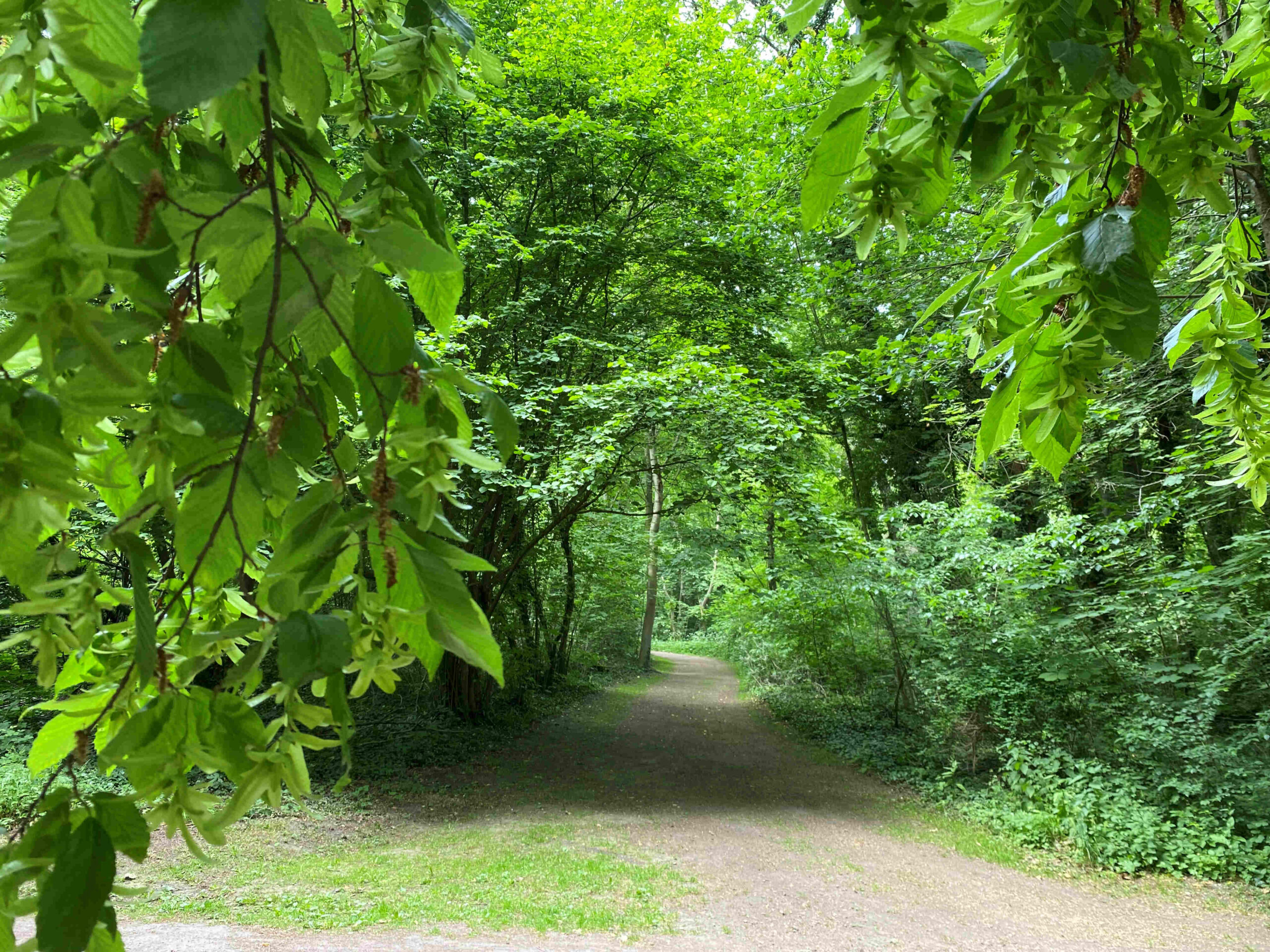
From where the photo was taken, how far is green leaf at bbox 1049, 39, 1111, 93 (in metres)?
0.74

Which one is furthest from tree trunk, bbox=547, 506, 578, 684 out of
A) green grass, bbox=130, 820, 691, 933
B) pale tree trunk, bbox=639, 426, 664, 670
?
green grass, bbox=130, 820, 691, 933

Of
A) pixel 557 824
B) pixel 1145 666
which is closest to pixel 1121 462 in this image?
pixel 1145 666

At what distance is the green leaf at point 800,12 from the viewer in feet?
2.78

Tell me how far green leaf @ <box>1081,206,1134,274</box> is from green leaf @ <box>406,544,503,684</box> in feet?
2.33

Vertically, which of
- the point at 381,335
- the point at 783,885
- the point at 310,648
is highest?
the point at 381,335

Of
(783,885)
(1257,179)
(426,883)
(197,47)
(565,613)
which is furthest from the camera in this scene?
(565,613)

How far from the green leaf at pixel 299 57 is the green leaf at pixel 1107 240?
0.77 m

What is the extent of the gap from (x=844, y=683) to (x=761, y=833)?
20.8ft

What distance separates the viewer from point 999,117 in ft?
2.66

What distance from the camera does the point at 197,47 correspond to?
0.43 metres

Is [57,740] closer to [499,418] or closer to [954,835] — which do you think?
[499,418]

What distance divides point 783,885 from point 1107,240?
7.49 m

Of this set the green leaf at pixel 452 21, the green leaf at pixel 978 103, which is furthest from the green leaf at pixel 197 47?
the green leaf at pixel 978 103

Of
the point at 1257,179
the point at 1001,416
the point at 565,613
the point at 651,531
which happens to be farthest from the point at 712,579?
the point at 1001,416
